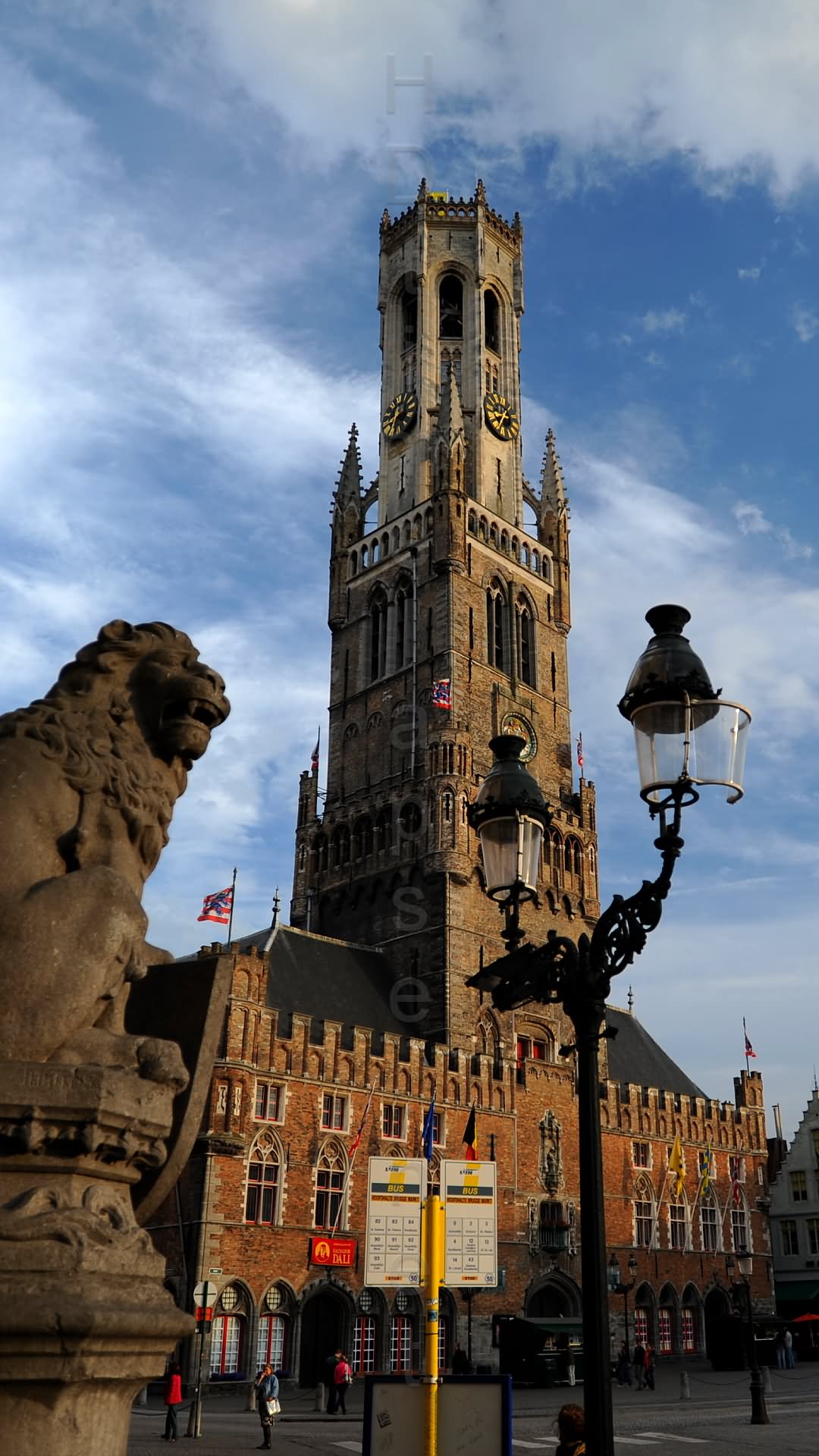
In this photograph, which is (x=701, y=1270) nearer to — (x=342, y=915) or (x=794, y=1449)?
(x=342, y=915)

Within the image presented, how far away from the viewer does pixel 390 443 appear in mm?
53719

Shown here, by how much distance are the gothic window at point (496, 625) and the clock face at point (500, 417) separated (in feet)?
28.2

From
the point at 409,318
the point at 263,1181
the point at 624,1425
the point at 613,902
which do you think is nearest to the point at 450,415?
the point at 409,318

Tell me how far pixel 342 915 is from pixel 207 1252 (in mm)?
16385

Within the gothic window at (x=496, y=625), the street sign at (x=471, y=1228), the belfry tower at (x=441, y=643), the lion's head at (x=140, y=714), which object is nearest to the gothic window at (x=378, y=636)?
the belfry tower at (x=441, y=643)

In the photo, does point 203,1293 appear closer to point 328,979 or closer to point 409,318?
point 328,979

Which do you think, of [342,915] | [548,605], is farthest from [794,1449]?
[548,605]

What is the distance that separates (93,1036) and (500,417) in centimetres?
5257

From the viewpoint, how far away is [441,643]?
45.4 metres

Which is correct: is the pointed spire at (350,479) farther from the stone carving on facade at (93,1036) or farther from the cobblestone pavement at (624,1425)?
the stone carving on facade at (93,1036)

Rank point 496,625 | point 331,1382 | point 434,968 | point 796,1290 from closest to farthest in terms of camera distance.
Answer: point 331,1382, point 434,968, point 496,625, point 796,1290

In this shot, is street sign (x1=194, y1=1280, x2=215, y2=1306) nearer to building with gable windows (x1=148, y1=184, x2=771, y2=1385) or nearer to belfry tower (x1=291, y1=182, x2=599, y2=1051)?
building with gable windows (x1=148, y1=184, x2=771, y2=1385)

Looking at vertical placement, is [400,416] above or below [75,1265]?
above

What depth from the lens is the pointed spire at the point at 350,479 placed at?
5431cm
